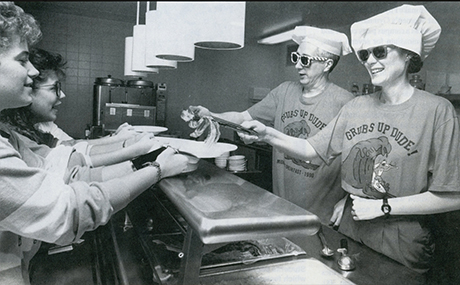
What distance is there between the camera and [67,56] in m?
4.50

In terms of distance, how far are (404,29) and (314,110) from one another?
0.88 metres

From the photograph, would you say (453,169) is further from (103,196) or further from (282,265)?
(103,196)

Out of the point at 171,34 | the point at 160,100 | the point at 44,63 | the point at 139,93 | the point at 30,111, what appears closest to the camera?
the point at 171,34

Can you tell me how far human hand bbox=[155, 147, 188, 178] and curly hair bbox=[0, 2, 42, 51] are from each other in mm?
645

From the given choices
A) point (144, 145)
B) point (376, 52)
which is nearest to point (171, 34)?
point (144, 145)

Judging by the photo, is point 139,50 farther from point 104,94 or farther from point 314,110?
point 104,94

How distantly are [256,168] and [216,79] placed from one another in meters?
1.68

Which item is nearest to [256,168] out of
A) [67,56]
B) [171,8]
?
[67,56]

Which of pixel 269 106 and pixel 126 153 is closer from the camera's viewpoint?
pixel 126 153

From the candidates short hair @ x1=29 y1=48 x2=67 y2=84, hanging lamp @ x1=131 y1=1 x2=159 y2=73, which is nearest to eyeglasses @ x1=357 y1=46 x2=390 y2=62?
hanging lamp @ x1=131 y1=1 x2=159 y2=73

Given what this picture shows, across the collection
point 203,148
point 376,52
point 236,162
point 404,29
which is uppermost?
point 404,29

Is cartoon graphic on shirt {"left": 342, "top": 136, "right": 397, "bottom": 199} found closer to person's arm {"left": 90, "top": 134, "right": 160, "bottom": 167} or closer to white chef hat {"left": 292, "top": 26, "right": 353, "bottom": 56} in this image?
white chef hat {"left": 292, "top": 26, "right": 353, "bottom": 56}

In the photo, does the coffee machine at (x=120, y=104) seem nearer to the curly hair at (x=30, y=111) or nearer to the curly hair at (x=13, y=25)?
the curly hair at (x=30, y=111)

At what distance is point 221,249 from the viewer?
1.42 meters
